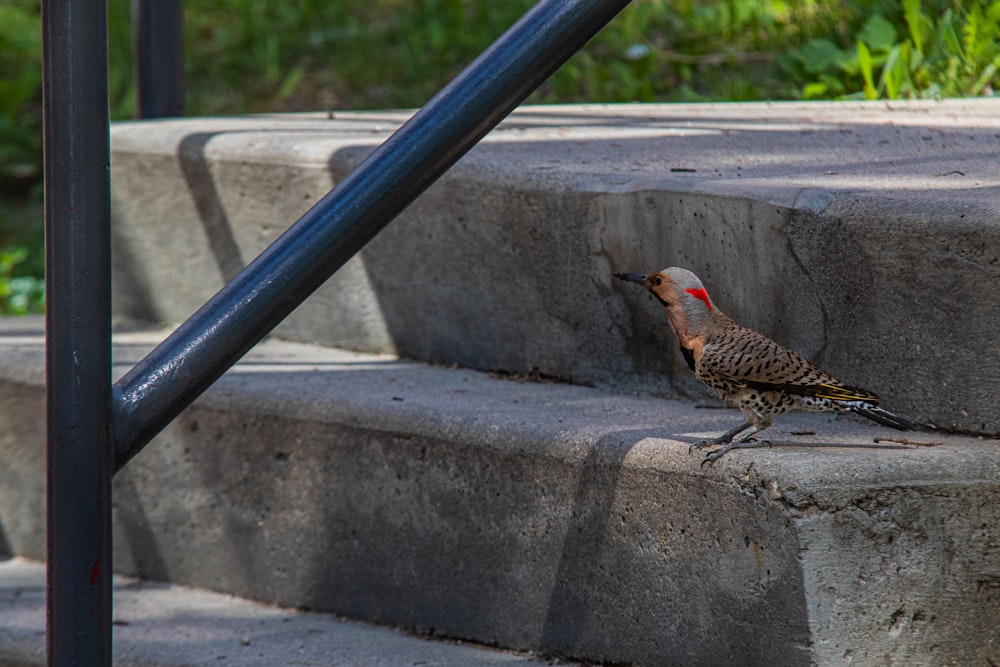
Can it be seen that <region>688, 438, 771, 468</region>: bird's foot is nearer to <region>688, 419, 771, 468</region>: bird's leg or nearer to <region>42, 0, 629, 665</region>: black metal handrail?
<region>688, 419, 771, 468</region>: bird's leg

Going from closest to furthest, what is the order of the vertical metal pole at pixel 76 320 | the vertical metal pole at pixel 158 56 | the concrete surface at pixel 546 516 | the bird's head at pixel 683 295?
the vertical metal pole at pixel 76 320
the concrete surface at pixel 546 516
the bird's head at pixel 683 295
the vertical metal pole at pixel 158 56

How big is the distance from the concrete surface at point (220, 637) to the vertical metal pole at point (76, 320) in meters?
0.61

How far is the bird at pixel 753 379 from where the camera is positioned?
205cm

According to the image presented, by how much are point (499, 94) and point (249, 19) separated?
4.78 m

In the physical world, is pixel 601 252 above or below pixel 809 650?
above

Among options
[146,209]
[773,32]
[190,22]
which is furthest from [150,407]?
[190,22]

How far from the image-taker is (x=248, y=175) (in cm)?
310

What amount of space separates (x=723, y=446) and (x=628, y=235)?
613mm

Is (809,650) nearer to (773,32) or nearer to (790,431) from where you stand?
(790,431)

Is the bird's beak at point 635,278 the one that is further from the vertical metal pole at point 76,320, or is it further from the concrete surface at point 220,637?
the vertical metal pole at point 76,320

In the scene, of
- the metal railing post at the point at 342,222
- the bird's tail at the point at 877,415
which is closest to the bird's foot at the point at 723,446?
the bird's tail at the point at 877,415

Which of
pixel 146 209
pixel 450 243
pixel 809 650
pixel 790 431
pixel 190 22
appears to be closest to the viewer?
pixel 809 650

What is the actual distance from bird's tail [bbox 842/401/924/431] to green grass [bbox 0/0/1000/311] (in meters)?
1.88

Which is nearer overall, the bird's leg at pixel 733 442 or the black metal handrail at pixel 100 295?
the black metal handrail at pixel 100 295
